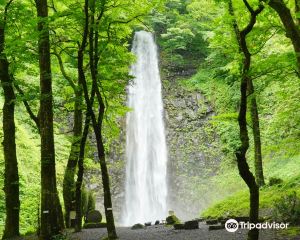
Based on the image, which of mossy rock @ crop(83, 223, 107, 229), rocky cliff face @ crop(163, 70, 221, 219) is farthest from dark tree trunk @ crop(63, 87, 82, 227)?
rocky cliff face @ crop(163, 70, 221, 219)

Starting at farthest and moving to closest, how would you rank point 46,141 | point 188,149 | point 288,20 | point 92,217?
point 188,149 → point 92,217 → point 46,141 → point 288,20

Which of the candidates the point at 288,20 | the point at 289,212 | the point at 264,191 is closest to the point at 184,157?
the point at 264,191

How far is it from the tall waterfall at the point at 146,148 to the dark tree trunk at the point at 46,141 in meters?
15.5

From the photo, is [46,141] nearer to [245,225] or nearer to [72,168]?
[72,168]

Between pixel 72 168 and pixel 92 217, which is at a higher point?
pixel 72 168

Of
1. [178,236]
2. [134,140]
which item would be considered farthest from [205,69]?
[178,236]

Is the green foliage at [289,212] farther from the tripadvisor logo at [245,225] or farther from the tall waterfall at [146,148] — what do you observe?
the tall waterfall at [146,148]

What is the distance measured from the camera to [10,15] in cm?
1028

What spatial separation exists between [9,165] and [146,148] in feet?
55.6

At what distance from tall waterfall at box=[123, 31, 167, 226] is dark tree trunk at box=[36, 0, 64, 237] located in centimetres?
1549

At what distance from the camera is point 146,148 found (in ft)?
88.4

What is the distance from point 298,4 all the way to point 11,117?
8239 millimetres

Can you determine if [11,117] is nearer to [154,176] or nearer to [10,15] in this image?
[10,15]

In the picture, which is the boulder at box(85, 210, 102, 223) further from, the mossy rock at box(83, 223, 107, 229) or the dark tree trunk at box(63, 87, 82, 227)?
the dark tree trunk at box(63, 87, 82, 227)
